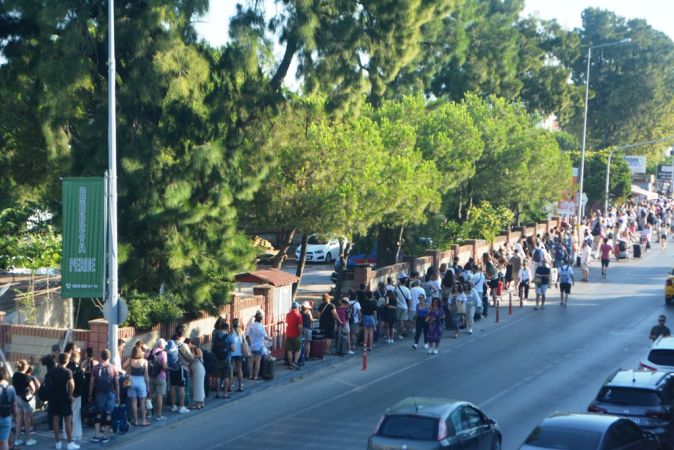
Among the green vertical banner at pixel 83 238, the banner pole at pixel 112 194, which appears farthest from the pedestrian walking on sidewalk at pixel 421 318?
the green vertical banner at pixel 83 238

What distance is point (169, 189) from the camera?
69.8ft

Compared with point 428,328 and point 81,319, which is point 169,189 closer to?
point 81,319

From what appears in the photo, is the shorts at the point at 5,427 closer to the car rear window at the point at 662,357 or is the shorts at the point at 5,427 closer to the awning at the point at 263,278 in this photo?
the awning at the point at 263,278

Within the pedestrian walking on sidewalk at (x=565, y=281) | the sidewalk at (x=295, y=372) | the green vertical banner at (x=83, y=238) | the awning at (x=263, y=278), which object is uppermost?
the green vertical banner at (x=83, y=238)

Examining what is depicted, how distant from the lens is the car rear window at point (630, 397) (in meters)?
15.2

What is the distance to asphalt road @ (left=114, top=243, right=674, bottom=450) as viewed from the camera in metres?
17.0

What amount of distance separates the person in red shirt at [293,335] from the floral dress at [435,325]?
3.77 m

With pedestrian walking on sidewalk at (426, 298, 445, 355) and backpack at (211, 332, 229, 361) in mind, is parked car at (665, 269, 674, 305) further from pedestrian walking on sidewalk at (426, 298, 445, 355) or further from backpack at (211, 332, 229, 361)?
backpack at (211, 332, 229, 361)

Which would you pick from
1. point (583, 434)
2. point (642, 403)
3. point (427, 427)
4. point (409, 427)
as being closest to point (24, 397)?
point (409, 427)

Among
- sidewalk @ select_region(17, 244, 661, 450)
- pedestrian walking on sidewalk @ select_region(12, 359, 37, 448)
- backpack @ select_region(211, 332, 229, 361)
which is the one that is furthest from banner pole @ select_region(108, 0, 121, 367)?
backpack @ select_region(211, 332, 229, 361)

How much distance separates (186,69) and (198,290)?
4.94 metres

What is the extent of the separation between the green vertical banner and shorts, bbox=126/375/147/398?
180 centimetres

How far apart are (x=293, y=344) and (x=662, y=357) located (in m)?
8.45

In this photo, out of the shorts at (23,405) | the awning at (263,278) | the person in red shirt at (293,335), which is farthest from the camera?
the awning at (263,278)
